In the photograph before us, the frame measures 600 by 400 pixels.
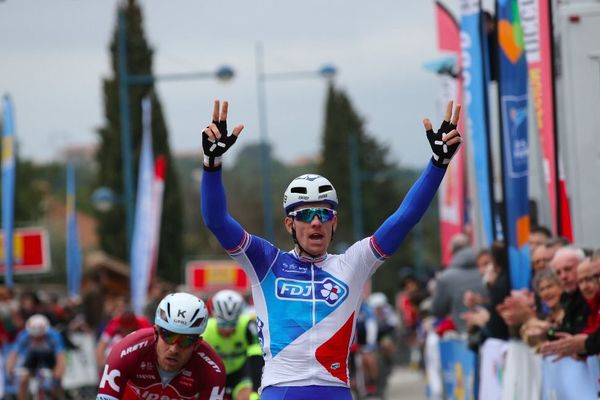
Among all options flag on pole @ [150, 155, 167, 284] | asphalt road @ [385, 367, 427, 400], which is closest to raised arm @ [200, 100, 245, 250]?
asphalt road @ [385, 367, 427, 400]

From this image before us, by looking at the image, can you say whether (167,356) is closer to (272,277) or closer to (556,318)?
(272,277)

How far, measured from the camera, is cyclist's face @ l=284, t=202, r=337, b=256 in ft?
23.1

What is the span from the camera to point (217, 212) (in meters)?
6.88

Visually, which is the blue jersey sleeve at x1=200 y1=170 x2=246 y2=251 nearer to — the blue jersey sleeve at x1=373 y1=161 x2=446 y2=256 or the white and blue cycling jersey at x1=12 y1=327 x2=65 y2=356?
the blue jersey sleeve at x1=373 y1=161 x2=446 y2=256

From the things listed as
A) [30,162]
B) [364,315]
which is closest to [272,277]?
[364,315]

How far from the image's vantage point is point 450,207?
1991 cm

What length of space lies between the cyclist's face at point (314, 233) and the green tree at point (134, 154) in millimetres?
48057

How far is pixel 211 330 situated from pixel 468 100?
150 inches

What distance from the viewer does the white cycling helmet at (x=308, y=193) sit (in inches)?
278

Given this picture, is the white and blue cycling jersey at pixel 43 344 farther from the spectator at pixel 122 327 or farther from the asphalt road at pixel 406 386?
the asphalt road at pixel 406 386

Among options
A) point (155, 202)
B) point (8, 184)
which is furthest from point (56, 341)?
point (8, 184)

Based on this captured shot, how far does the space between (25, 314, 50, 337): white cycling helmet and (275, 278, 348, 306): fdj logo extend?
15242 millimetres

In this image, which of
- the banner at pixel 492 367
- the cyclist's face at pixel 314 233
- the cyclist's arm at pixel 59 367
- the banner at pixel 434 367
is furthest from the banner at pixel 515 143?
the cyclist's arm at pixel 59 367

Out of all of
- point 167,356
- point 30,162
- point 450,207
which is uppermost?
point 30,162
